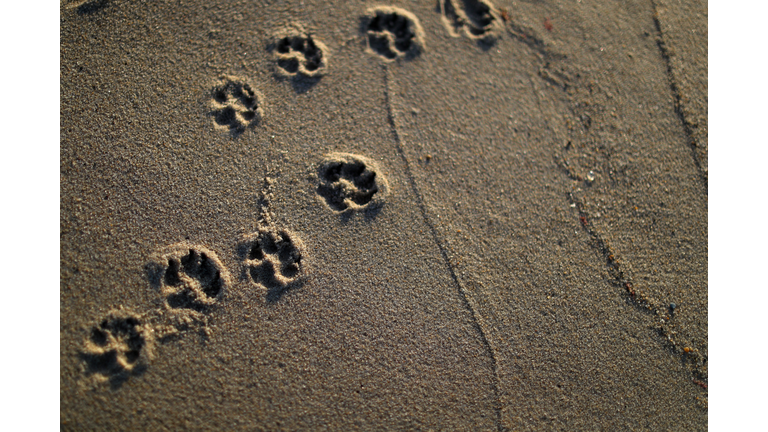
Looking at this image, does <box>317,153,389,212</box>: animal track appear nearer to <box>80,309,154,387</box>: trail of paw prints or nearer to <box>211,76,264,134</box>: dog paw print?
<box>211,76,264,134</box>: dog paw print

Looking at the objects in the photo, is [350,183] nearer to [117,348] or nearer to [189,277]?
[189,277]

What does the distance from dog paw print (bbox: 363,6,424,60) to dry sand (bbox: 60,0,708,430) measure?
17mm

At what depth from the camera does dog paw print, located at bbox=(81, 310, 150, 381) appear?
1.52 metres

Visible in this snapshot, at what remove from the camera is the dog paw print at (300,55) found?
186cm

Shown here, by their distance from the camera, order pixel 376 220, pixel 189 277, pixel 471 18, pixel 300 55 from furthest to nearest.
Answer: pixel 471 18, pixel 300 55, pixel 376 220, pixel 189 277

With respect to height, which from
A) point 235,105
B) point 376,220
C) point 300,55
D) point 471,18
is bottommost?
point 376,220

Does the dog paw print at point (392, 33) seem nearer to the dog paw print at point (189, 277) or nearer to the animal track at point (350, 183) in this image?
the animal track at point (350, 183)

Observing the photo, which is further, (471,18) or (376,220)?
(471,18)

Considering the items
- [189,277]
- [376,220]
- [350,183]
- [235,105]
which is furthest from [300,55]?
[189,277]

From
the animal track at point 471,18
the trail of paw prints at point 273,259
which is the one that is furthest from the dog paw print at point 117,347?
the animal track at point 471,18

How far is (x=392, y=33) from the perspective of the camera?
1.94 m

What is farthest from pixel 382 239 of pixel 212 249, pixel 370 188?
pixel 212 249

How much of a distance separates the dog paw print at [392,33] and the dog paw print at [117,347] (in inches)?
60.8

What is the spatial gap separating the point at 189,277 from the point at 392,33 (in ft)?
4.67
